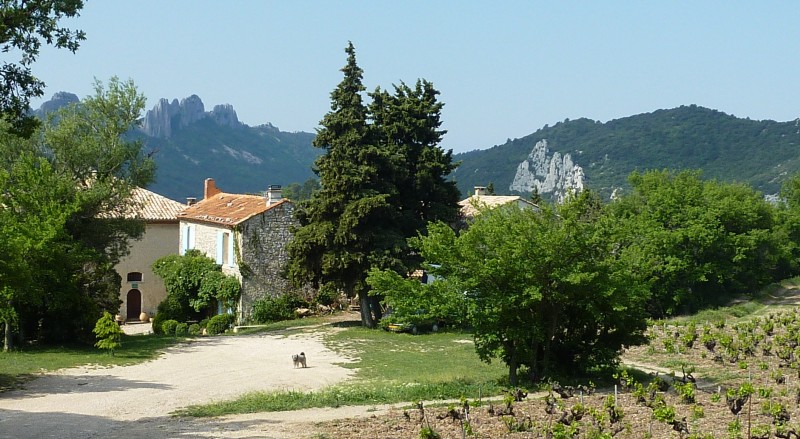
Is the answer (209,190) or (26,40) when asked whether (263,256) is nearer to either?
(209,190)

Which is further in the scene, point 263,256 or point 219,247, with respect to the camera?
point 219,247

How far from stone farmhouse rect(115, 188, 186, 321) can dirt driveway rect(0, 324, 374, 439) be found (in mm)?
17102

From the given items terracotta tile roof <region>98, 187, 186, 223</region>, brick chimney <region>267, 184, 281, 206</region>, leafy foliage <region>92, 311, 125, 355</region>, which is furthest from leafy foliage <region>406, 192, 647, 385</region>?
terracotta tile roof <region>98, 187, 186, 223</region>

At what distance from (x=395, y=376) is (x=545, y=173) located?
10703 centimetres

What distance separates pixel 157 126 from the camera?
183 m

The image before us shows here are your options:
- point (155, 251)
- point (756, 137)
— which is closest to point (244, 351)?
point (155, 251)

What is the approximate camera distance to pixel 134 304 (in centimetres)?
4538

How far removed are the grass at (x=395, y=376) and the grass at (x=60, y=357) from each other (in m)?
6.13

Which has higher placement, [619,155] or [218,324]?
[619,155]

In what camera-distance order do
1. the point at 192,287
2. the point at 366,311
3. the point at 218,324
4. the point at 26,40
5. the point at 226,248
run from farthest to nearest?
the point at 192,287
the point at 226,248
the point at 218,324
the point at 366,311
the point at 26,40

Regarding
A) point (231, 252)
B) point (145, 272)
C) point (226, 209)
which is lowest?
point (145, 272)

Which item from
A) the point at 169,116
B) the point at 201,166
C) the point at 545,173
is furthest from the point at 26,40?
the point at 169,116

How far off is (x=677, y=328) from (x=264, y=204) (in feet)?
68.9

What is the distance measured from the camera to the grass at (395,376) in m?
16.8
